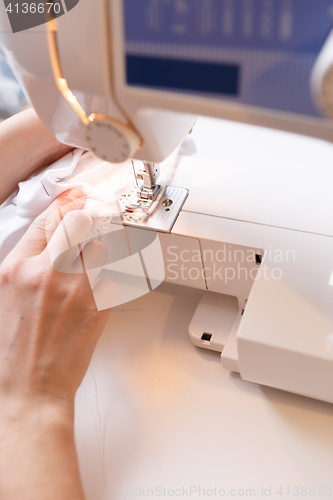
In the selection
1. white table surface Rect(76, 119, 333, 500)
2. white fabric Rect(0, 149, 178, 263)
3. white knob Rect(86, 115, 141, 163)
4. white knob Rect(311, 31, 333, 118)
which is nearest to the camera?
white knob Rect(311, 31, 333, 118)

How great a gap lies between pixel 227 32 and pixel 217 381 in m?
0.57

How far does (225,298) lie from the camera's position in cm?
86

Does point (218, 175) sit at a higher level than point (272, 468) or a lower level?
higher

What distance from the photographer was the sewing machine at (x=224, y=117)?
408mm

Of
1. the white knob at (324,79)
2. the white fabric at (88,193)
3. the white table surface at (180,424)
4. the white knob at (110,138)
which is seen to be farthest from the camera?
the white fabric at (88,193)

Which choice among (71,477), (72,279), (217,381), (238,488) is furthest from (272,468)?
(72,279)

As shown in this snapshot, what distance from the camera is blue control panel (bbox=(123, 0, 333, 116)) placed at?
390 millimetres

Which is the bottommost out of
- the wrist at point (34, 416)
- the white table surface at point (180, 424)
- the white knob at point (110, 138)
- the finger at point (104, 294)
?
the white table surface at point (180, 424)

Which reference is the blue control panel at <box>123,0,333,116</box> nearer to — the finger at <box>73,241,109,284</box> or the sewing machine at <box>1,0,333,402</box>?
the sewing machine at <box>1,0,333,402</box>

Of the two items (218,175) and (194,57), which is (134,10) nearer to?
(194,57)

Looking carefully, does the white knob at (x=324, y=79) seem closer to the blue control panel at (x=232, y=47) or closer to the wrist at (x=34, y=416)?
the blue control panel at (x=232, y=47)

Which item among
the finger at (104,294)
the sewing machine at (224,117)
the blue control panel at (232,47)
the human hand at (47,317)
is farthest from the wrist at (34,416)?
the blue control panel at (232,47)

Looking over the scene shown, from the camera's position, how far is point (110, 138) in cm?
53

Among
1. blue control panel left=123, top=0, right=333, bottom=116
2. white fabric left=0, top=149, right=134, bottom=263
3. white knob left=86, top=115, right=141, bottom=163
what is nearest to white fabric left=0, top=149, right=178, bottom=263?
white fabric left=0, top=149, right=134, bottom=263
